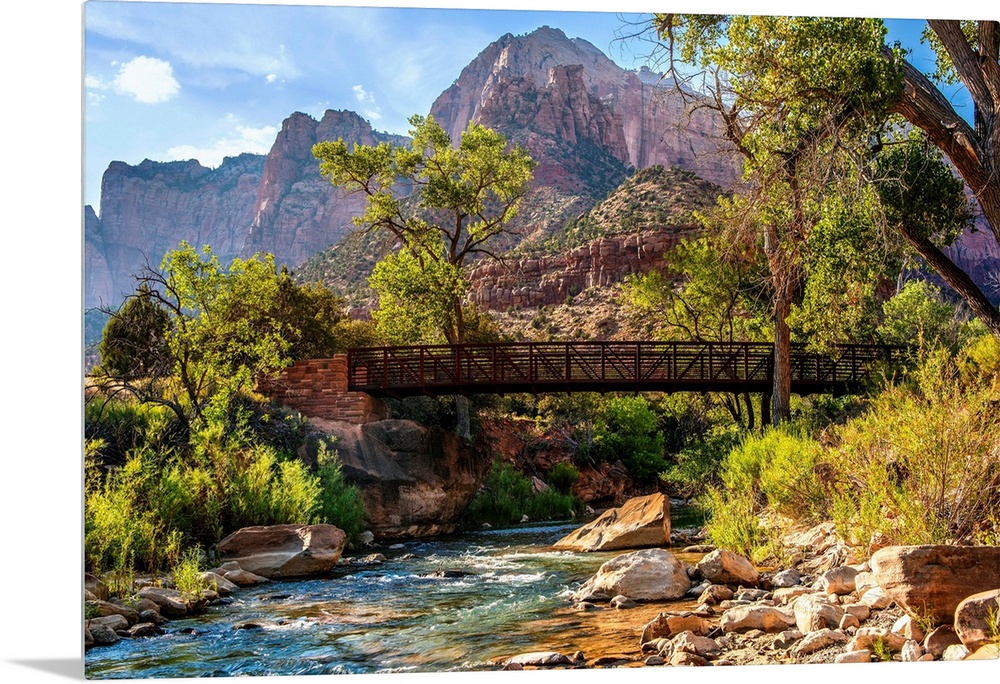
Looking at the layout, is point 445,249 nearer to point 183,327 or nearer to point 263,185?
point 183,327

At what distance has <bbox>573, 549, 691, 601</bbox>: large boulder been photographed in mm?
6125

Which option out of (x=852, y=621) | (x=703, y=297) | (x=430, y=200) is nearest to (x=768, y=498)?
(x=852, y=621)

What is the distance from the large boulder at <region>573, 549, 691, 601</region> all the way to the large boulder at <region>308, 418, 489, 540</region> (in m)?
5.61

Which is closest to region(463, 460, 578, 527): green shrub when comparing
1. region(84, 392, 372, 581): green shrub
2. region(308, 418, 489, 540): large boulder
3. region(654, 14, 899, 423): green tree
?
region(308, 418, 489, 540): large boulder

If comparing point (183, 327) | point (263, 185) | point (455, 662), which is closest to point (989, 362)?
point (455, 662)

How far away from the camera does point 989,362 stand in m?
7.65

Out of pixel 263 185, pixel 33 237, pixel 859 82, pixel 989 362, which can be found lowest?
pixel 989 362

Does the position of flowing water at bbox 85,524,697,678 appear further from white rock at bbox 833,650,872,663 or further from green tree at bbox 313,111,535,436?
green tree at bbox 313,111,535,436

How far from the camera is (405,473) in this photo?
39.7 ft

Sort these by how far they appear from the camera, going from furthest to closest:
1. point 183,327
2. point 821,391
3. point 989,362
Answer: point 821,391, point 183,327, point 989,362

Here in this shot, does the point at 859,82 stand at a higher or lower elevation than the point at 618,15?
lower

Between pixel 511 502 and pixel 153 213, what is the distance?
25.5ft

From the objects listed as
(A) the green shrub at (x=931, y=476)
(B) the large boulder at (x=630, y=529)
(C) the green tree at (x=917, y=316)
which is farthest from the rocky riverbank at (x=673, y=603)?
(C) the green tree at (x=917, y=316)

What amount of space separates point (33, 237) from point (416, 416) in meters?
11.2
